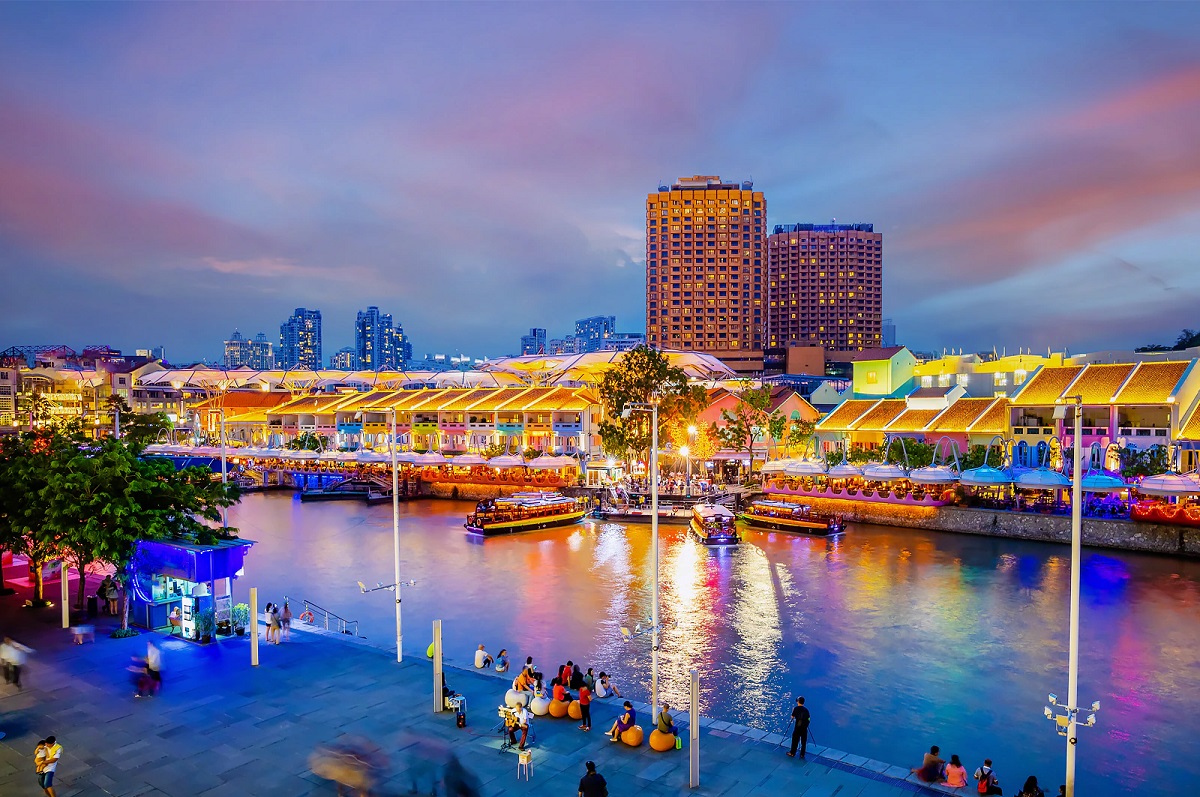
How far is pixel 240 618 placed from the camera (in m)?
21.6

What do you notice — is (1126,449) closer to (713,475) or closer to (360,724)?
(713,475)

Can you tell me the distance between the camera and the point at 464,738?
14398mm

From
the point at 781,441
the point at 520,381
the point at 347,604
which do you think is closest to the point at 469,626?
the point at 347,604

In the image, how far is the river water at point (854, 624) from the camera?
56.3 feet

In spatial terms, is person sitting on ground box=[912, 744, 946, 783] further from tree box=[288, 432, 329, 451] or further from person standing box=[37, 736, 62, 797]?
tree box=[288, 432, 329, 451]

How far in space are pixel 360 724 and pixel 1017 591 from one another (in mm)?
27167

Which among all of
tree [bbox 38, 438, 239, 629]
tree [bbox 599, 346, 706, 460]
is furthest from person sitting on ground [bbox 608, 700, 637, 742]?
tree [bbox 599, 346, 706, 460]

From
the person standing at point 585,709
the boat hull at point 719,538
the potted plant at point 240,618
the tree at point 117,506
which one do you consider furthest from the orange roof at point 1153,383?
the tree at point 117,506

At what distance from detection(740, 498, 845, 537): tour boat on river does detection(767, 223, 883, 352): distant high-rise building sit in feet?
389

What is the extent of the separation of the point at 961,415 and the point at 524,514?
32711mm

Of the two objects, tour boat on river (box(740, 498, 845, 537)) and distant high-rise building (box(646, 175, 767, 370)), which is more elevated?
distant high-rise building (box(646, 175, 767, 370))

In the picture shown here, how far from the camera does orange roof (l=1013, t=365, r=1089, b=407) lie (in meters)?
48.9

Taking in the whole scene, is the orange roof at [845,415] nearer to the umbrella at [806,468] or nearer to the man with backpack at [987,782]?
the umbrella at [806,468]

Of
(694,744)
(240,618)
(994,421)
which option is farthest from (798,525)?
(694,744)
